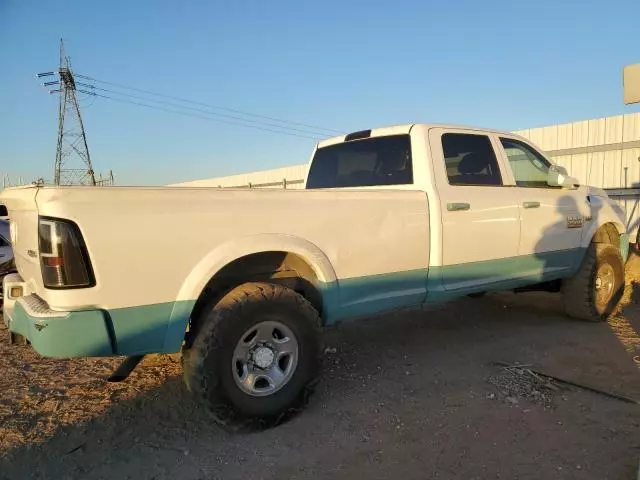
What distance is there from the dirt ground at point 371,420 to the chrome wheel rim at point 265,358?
1.00ft

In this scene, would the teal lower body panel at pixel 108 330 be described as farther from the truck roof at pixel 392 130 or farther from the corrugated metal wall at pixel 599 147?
the corrugated metal wall at pixel 599 147

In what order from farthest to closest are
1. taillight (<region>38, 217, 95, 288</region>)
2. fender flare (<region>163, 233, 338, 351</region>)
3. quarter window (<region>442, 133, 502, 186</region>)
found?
quarter window (<region>442, 133, 502, 186</region>)
fender flare (<region>163, 233, 338, 351</region>)
taillight (<region>38, 217, 95, 288</region>)

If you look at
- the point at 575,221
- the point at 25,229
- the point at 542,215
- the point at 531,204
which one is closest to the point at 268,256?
the point at 25,229

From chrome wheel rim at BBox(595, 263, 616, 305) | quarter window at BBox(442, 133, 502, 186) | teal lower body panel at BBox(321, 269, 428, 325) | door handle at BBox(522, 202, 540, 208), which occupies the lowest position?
chrome wheel rim at BBox(595, 263, 616, 305)

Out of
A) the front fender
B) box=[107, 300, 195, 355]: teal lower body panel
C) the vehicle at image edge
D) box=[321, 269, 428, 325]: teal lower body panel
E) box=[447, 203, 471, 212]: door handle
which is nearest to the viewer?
box=[107, 300, 195, 355]: teal lower body panel

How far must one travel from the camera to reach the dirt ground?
2.80m

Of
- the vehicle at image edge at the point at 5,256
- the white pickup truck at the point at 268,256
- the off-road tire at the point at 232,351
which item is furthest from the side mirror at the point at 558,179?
the vehicle at image edge at the point at 5,256

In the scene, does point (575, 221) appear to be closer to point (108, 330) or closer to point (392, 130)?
point (392, 130)

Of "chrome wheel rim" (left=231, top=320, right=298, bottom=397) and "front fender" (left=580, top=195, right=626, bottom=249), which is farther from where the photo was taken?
"front fender" (left=580, top=195, right=626, bottom=249)

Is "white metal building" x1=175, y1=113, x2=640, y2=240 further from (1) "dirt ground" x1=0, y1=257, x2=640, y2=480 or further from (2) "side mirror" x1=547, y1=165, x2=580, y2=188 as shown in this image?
(1) "dirt ground" x1=0, y1=257, x2=640, y2=480

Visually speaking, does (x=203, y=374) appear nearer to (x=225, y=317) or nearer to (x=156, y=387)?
(x=225, y=317)

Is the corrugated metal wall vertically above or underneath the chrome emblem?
above

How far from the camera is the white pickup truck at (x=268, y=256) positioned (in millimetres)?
2689

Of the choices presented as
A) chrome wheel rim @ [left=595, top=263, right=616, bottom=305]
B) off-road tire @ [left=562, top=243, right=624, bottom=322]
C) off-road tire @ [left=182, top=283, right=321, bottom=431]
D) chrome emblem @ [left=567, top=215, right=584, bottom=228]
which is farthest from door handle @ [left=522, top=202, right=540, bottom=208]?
off-road tire @ [left=182, top=283, right=321, bottom=431]
